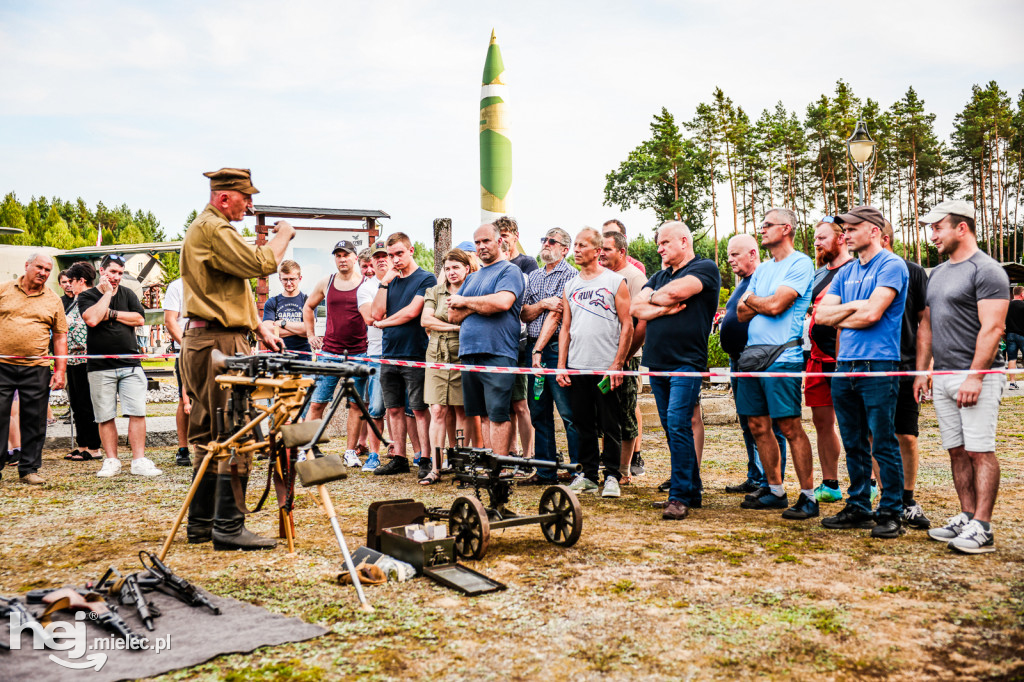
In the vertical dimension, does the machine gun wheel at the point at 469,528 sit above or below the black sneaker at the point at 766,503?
above

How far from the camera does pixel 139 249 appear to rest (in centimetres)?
2992

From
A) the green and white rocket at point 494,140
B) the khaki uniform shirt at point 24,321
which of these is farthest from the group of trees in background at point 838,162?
the khaki uniform shirt at point 24,321

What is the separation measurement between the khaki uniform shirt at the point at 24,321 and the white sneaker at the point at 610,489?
17.0 feet

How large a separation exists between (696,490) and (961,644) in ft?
8.72

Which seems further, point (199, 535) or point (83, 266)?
point (83, 266)

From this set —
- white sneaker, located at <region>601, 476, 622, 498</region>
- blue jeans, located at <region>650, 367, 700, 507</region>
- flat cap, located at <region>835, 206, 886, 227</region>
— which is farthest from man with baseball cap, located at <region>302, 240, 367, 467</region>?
flat cap, located at <region>835, 206, 886, 227</region>

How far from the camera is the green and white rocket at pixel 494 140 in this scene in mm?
22406

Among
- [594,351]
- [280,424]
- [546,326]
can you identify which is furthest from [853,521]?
[280,424]

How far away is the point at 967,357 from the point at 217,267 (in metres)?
4.38

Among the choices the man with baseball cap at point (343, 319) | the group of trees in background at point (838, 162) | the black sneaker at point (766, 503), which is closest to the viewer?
the black sneaker at point (766, 503)

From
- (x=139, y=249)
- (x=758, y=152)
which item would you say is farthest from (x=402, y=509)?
(x=758, y=152)

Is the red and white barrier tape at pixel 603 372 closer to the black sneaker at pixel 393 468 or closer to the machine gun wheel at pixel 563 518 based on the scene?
the black sneaker at pixel 393 468

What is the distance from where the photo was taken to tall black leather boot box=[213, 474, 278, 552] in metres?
4.43

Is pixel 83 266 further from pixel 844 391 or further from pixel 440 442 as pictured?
pixel 844 391
